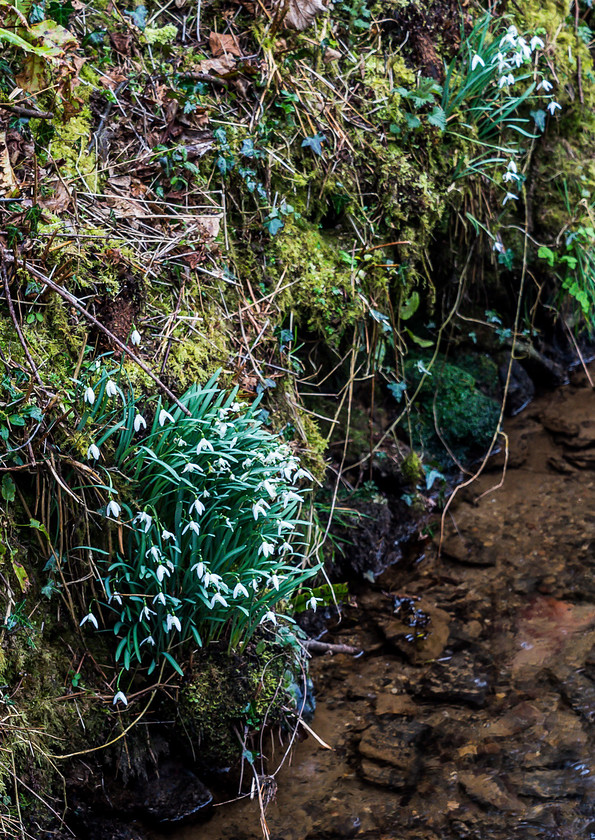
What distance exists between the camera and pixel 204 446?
7.33 ft

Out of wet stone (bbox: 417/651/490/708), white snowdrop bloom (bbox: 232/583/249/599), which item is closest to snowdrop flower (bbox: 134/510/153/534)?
white snowdrop bloom (bbox: 232/583/249/599)

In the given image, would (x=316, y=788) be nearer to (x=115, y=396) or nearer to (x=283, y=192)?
(x=115, y=396)

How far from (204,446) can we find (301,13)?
2.07m

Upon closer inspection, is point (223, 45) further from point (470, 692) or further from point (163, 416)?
point (470, 692)

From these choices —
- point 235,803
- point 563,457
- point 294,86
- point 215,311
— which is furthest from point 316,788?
point 294,86

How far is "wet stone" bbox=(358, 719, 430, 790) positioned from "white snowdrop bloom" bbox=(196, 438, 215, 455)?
49.6 inches

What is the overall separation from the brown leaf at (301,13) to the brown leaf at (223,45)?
0.80 feet

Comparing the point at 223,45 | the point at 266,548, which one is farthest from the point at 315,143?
the point at 266,548

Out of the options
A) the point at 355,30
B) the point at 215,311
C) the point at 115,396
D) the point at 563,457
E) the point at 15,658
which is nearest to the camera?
the point at 15,658

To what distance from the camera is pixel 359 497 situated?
3.61 meters

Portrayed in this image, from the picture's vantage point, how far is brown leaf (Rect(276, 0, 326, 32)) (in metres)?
3.17

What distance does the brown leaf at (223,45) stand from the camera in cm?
307

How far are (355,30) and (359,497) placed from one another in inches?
85.0

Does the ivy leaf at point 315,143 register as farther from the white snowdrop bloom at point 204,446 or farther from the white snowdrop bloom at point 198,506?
the white snowdrop bloom at point 198,506
